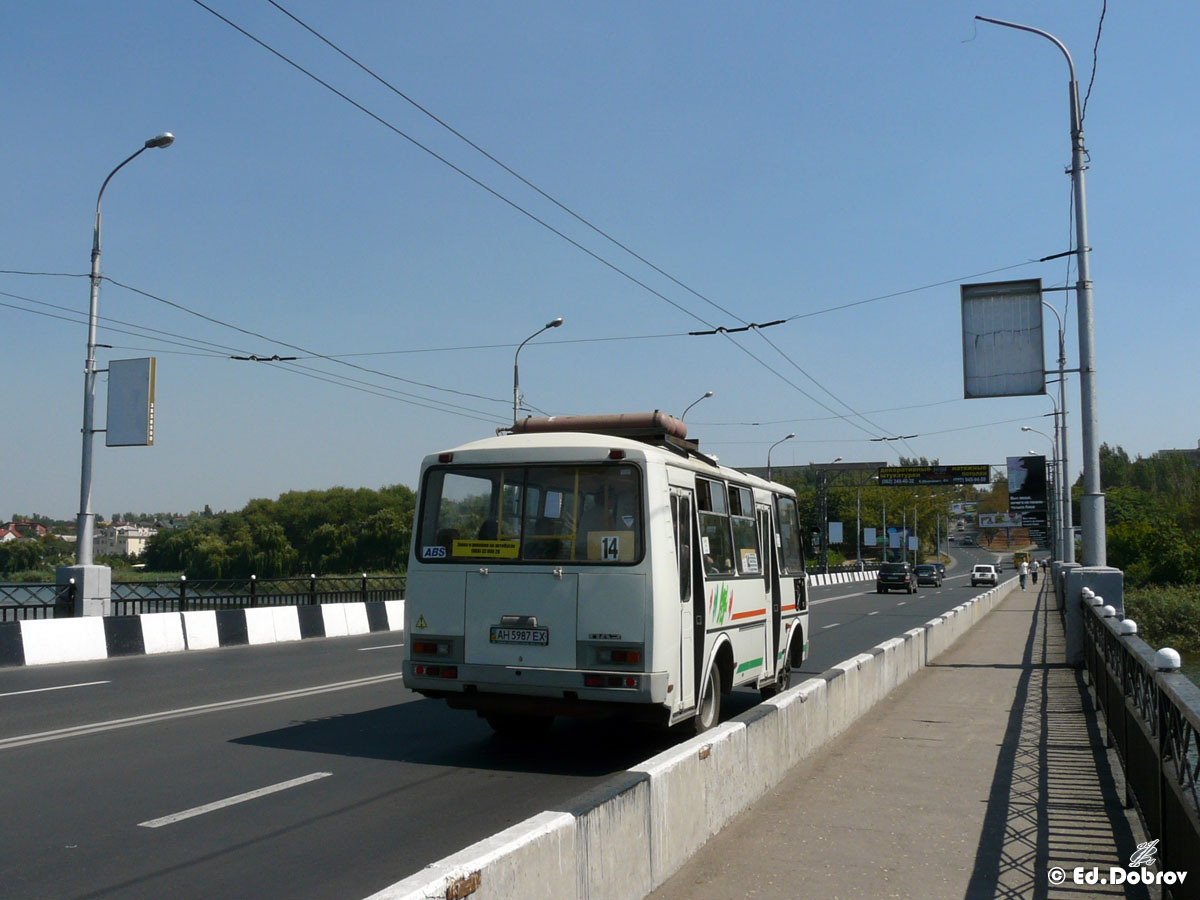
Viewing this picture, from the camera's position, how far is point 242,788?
24.8 ft

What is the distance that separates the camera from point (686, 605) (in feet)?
29.3

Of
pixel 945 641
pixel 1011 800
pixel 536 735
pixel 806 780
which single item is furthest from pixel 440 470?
pixel 945 641

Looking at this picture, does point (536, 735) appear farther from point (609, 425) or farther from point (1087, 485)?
point (1087, 485)

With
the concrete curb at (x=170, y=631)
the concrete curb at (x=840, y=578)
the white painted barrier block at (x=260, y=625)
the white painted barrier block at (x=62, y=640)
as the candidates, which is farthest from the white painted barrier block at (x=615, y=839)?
the concrete curb at (x=840, y=578)

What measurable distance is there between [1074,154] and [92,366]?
17.8 metres

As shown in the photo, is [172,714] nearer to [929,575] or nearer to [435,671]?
[435,671]

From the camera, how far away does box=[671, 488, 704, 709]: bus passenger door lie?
28.9 ft

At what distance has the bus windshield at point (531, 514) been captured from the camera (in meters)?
8.73

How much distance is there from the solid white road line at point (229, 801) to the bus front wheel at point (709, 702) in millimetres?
3212

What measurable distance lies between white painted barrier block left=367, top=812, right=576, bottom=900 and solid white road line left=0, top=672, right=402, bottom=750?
665 centimetres

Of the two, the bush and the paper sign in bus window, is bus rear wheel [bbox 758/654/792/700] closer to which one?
the paper sign in bus window

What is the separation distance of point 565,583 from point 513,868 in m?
4.73

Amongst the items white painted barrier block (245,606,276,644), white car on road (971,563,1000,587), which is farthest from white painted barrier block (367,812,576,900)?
white car on road (971,563,1000,587)

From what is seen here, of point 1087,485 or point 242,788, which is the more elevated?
point 1087,485
